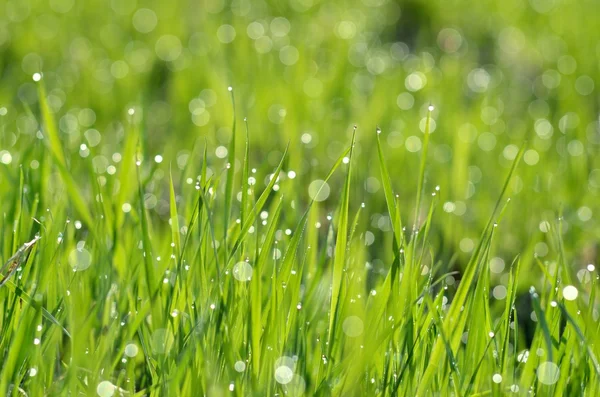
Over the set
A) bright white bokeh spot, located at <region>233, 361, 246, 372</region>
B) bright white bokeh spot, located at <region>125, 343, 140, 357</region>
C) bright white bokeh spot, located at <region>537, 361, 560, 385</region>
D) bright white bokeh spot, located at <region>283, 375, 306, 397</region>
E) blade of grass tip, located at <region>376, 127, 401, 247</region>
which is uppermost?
blade of grass tip, located at <region>376, 127, 401, 247</region>

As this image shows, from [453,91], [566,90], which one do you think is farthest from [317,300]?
[566,90]

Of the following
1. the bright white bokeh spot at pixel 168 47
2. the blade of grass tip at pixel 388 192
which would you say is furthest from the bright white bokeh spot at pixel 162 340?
the bright white bokeh spot at pixel 168 47

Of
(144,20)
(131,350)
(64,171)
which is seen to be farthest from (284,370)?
(144,20)

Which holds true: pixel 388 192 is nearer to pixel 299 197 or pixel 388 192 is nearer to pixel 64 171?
pixel 64 171

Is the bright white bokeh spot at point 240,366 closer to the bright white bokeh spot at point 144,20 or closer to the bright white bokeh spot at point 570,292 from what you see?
the bright white bokeh spot at point 570,292

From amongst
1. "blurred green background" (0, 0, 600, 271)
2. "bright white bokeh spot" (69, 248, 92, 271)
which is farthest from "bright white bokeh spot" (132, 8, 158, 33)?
"bright white bokeh spot" (69, 248, 92, 271)

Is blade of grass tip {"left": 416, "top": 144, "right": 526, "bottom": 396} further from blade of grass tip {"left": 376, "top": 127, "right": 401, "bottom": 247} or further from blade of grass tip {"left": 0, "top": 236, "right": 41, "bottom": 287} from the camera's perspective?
blade of grass tip {"left": 0, "top": 236, "right": 41, "bottom": 287}

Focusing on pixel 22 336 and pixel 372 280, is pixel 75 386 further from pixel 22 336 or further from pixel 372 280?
pixel 372 280

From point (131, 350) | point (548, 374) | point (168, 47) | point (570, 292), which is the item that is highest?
point (168, 47)
